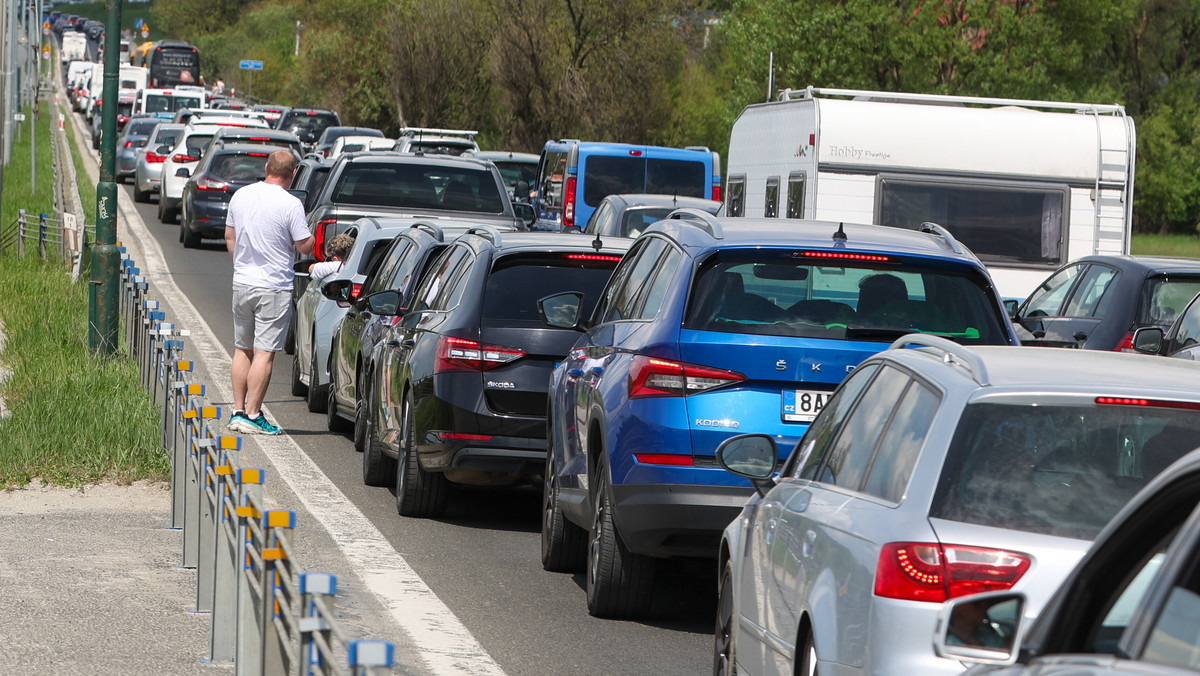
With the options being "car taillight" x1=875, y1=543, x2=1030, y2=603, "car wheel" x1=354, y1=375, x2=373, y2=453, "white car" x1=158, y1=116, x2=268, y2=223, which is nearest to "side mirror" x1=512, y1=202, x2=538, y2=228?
"car wheel" x1=354, y1=375, x2=373, y2=453

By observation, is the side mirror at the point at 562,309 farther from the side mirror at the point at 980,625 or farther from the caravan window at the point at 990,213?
the caravan window at the point at 990,213

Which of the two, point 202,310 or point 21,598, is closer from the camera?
point 21,598

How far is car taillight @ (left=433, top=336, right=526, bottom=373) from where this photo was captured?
31.7 ft

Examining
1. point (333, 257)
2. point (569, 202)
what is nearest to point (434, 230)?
point (333, 257)

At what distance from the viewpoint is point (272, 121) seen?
184 feet

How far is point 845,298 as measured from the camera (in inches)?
294

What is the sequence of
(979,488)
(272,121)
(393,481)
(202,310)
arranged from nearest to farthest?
(979,488) < (393,481) < (202,310) < (272,121)

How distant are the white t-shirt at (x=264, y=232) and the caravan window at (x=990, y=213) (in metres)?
7.35

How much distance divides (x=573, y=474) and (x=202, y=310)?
44.7ft

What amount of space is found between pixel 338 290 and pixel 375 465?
233 centimetres

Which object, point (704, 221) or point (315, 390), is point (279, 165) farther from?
point (704, 221)

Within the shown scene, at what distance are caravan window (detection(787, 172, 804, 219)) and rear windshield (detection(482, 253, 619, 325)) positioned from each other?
8.88 m

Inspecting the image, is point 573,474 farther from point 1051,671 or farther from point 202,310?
point 202,310

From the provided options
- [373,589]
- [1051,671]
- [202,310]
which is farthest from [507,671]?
[202,310]
